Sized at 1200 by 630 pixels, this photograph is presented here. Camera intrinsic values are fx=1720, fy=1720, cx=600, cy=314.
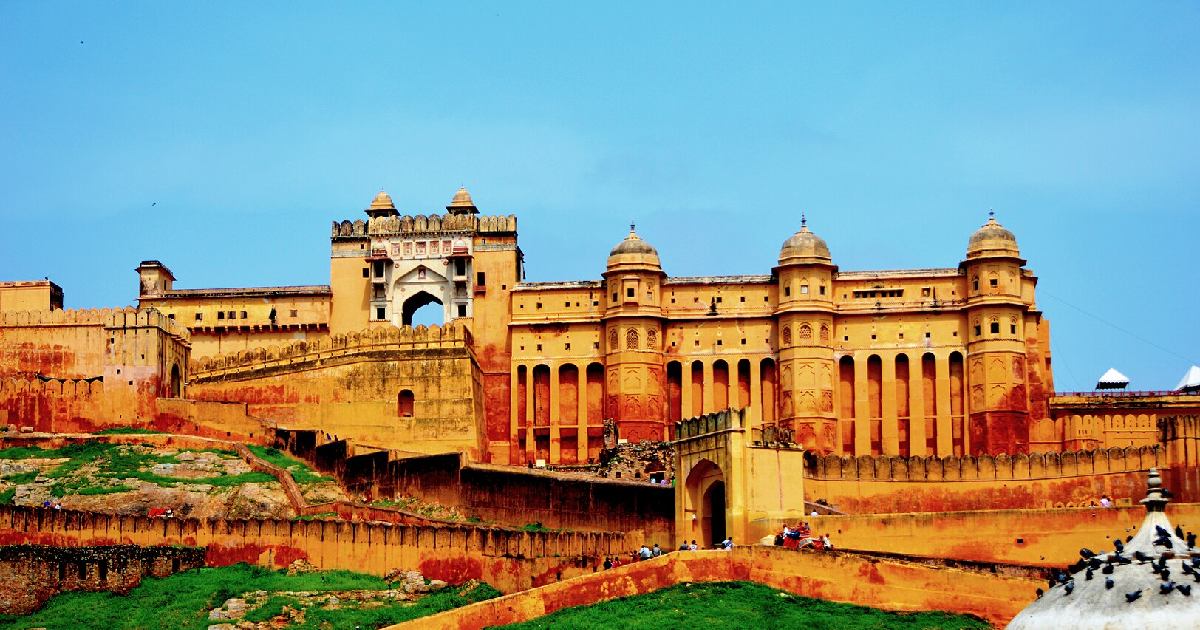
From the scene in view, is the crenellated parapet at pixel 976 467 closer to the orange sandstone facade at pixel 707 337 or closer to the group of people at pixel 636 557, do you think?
the group of people at pixel 636 557

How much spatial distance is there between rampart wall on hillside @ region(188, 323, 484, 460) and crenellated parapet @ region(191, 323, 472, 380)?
4cm

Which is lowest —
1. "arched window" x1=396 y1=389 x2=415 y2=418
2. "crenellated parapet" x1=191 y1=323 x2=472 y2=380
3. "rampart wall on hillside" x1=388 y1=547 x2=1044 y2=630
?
"rampart wall on hillside" x1=388 y1=547 x2=1044 y2=630

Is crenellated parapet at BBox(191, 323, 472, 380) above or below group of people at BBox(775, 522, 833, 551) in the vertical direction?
above

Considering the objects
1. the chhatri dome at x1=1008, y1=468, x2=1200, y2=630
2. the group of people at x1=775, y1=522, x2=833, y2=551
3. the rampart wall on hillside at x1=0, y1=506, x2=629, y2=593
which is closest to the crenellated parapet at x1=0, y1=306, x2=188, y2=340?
the rampart wall on hillside at x1=0, y1=506, x2=629, y2=593

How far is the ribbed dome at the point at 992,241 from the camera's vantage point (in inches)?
2800

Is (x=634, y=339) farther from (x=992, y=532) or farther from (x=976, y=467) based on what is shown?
(x=992, y=532)

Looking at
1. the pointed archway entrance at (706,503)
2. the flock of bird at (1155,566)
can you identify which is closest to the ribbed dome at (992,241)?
the pointed archway entrance at (706,503)

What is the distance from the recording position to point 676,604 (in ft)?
125

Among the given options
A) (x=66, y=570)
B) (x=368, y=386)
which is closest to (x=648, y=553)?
(x=66, y=570)

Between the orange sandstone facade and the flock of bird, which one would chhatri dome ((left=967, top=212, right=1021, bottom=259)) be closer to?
the orange sandstone facade

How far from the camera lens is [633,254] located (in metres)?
72.9

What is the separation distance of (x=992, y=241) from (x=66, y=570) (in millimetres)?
41606

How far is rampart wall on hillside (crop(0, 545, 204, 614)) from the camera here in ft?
142

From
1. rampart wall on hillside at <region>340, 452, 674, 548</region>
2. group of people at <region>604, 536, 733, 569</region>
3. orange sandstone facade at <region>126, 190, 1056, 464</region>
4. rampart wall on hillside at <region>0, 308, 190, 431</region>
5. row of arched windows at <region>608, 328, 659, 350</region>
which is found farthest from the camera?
row of arched windows at <region>608, 328, 659, 350</region>
